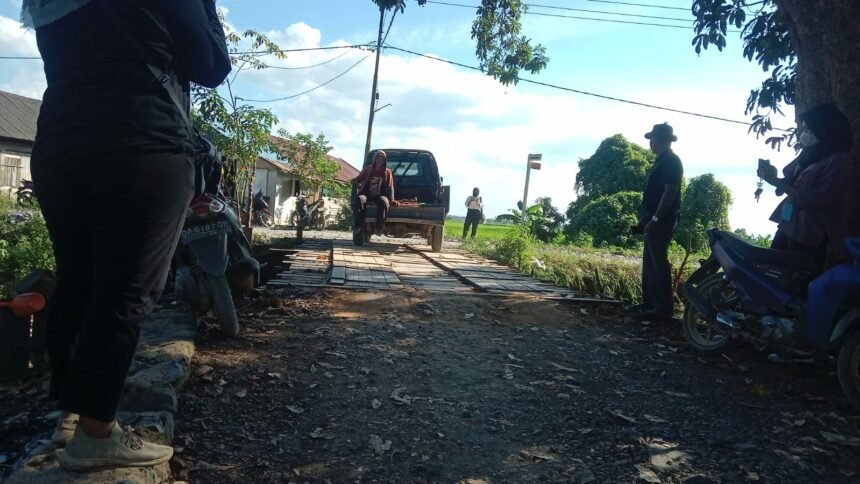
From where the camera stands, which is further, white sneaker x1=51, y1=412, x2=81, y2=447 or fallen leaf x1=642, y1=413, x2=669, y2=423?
fallen leaf x1=642, y1=413, x2=669, y2=423

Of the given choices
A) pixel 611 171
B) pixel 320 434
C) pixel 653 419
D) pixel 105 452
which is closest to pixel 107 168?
pixel 105 452

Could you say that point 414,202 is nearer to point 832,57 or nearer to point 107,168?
point 832,57

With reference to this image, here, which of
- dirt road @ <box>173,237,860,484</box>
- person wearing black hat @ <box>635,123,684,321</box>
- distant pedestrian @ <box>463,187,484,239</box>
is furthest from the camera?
distant pedestrian @ <box>463,187,484,239</box>

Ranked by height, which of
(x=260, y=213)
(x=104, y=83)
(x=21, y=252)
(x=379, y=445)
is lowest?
(x=379, y=445)

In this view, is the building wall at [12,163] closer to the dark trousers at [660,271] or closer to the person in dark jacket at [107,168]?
the dark trousers at [660,271]

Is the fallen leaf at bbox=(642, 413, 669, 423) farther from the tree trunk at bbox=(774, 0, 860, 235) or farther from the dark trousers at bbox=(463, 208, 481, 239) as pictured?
the dark trousers at bbox=(463, 208, 481, 239)

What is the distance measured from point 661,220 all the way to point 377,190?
7298 millimetres

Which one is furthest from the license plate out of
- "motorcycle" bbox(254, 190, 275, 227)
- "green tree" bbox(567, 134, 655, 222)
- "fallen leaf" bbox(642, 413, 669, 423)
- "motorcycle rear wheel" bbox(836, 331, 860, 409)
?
"green tree" bbox(567, 134, 655, 222)

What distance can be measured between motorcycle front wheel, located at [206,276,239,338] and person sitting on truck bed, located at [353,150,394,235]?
25.6 ft

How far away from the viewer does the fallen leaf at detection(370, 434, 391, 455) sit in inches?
102

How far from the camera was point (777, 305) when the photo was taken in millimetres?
4012

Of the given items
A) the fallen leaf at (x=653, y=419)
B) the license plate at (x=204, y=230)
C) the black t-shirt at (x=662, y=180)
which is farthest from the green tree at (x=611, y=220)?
the license plate at (x=204, y=230)

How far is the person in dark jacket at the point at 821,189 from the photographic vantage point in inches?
148

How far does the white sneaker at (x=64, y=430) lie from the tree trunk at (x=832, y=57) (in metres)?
4.73
